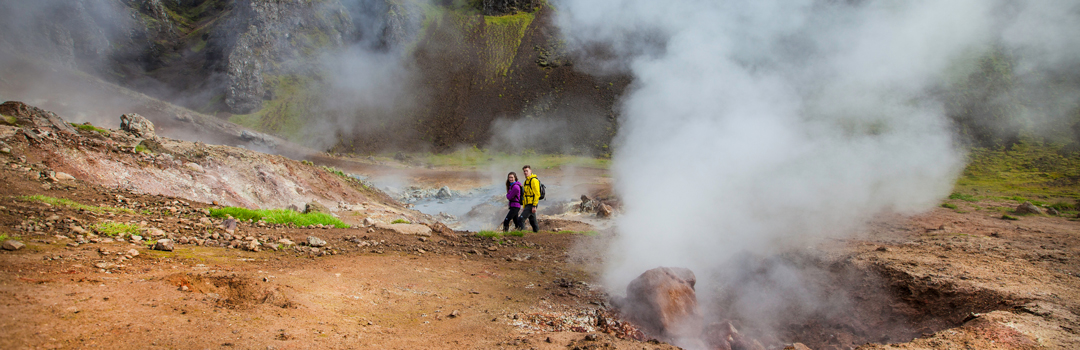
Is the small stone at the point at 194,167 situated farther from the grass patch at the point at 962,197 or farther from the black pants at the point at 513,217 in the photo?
the grass patch at the point at 962,197

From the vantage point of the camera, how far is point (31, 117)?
31.1 feet

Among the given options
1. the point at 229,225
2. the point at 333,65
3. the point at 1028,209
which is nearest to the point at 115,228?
the point at 229,225

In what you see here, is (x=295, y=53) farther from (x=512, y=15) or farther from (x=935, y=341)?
(x=935, y=341)

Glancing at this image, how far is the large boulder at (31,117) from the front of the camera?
361 inches

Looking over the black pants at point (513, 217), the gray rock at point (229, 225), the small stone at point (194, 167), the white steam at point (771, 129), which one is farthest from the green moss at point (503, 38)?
the gray rock at point (229, 225)

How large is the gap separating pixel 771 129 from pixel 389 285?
9.03 metres

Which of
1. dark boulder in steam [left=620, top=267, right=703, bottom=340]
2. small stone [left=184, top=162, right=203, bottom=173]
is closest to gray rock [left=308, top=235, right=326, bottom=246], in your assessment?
dark boulder in steam [left=620, top=267, right=703, bottom=340]

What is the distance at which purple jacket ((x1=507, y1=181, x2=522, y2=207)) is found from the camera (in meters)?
9.59

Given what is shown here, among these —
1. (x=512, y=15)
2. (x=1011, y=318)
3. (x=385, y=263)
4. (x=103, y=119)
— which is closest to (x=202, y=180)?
(x=385, y=263)

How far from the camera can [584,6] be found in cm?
4675

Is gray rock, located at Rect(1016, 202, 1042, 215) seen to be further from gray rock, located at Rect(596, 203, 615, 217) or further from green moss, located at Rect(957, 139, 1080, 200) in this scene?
gray rock, located at Rect(596, 203, 615, 217)

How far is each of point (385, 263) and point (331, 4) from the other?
187ft

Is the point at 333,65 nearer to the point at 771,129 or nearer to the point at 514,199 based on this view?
the point at 514,199

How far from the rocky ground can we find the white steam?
129cm
